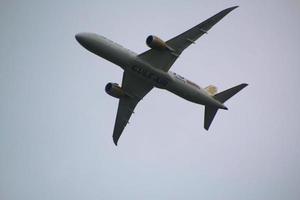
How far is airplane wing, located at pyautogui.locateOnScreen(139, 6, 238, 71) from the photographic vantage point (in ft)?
209

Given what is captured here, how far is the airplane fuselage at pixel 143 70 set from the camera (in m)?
64.2

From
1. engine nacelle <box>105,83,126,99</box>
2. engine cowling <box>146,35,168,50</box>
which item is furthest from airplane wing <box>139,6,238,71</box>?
engine nacelle <box>105,83,126,99</box>

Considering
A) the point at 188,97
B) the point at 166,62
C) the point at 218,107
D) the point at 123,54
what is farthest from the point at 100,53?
the point at 218,107

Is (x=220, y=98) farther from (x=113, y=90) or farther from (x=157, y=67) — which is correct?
(x=113, y=90)

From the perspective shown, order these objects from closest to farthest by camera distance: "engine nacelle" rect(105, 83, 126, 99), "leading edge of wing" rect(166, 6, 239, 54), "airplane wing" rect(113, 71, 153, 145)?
"leading edge of wing" rect(166, 6, 239, 54) → "engine nacelle" rect(105, 83, 126, 99) → "airplane wing" rect(113, 71, 153, 145)

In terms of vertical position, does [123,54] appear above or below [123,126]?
above

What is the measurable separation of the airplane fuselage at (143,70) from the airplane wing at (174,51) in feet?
2.37

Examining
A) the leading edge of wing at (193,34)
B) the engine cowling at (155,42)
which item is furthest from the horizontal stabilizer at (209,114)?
the engine cowling at (155,42)

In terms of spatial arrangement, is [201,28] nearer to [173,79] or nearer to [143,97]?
[173,79]

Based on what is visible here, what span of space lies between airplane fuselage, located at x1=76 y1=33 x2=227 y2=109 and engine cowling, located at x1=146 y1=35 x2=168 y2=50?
7.95 ft

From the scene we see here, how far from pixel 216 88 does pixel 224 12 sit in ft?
42.6

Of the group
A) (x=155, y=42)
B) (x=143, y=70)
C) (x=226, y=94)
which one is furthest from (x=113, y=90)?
(x=226, y=94)

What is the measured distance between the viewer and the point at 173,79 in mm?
66625

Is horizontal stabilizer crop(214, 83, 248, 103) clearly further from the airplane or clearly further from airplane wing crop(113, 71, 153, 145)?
airplane wing crop(113, 71, 153, 145)
